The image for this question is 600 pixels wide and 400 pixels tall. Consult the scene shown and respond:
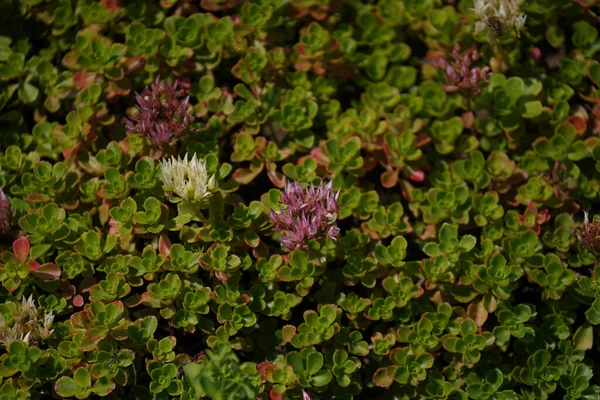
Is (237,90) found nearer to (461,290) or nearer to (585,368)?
(461,290)

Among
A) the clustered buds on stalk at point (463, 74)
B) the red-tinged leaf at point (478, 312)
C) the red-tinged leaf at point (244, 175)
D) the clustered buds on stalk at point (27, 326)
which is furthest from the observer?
the clustered buds on stalk at point (463, 74)

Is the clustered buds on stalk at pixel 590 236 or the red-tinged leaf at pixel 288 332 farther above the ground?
the clustered buds on stalk at pixel 590 236

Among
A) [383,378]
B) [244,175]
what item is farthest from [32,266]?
[383,378]

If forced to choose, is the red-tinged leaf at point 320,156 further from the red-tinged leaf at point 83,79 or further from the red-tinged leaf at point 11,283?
the red-tinged leaf at point 11,283

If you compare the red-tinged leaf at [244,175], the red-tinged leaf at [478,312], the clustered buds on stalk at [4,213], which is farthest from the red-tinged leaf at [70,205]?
the red-tinged leaf at [478,312]

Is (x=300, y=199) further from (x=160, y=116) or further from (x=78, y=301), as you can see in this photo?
(x=78, y=301)

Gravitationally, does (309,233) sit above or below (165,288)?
above

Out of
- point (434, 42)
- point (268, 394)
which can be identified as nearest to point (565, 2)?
point (434, 42)

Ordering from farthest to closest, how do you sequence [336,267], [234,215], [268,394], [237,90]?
[237,90] → [336,267] → [234,215] → [268,394]
